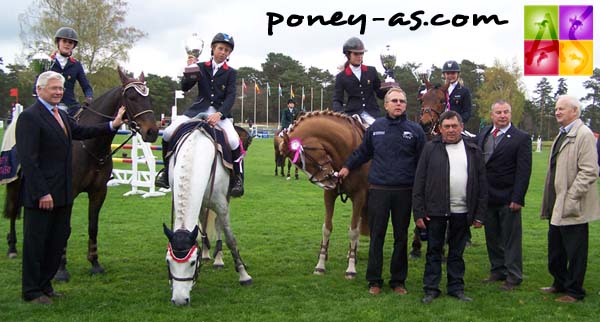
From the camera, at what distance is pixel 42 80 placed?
17.0 feet

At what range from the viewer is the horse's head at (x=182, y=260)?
4785 millimetres

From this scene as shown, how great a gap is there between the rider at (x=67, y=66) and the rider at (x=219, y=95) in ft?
5.51

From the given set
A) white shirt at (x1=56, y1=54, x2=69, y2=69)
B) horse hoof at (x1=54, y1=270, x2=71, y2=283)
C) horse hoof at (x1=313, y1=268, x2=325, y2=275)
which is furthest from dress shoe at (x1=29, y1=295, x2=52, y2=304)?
white shirt at (x1=56, y1=54, x2=69, y2=69)

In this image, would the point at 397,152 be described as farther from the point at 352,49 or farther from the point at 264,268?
the point at 264,268

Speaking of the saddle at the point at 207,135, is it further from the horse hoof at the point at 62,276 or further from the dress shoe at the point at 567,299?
the dress shoe at the point at 567,299

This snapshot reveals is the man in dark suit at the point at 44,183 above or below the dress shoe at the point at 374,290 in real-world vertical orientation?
above

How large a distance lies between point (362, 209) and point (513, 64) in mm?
61714

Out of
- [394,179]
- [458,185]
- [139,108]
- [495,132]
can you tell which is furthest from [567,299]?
[139,108]

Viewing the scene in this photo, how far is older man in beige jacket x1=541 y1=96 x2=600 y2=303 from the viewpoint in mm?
5234

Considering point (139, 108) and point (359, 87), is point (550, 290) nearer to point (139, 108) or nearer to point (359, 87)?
point (359, 87)

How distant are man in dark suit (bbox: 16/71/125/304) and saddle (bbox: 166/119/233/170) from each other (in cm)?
112

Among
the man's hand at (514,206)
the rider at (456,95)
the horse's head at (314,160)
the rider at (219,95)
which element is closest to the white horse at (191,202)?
the rider at (219,95)

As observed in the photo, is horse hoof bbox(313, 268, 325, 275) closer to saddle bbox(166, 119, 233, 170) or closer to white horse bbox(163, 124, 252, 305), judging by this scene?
white horse bbox(163, 124, 252, 305)

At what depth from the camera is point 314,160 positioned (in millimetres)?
6512
